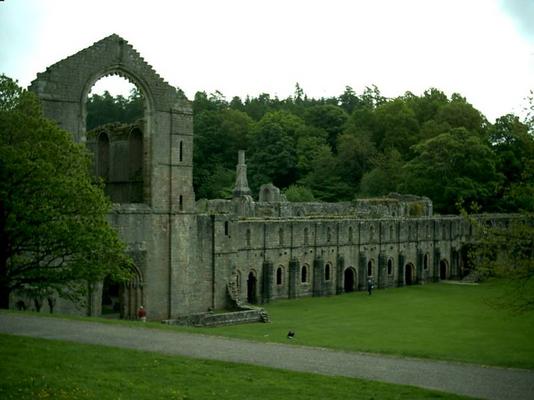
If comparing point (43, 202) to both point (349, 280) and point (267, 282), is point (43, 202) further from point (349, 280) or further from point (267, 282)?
point (349, 280)

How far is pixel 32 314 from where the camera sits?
27578 mm

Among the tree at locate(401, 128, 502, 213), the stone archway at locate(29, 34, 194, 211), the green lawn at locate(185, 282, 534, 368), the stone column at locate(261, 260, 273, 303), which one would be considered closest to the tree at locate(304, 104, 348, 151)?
the tree at locate(401, 128, 502, 213)

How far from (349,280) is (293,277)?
7.15 metres

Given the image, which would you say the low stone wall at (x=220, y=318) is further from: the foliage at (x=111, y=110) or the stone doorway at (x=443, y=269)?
the foliage at (x=111, y=110)

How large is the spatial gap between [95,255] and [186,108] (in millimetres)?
14148

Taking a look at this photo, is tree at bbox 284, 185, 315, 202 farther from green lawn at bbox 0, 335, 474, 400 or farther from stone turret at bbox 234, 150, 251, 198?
green lawn at bbox 0, 335, 474, 400

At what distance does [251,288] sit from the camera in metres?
49.0

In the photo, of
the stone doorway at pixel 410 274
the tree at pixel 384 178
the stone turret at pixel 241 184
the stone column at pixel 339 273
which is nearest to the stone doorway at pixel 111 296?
the stone column at pixel 339 273

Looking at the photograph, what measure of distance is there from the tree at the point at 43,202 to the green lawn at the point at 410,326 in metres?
4.76

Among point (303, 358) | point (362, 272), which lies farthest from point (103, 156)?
point (303, 358)

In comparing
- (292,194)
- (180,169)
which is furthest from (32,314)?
(292,194)

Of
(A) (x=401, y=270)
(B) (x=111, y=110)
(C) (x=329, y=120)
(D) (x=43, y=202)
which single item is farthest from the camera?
(B) (x=111, y=110)

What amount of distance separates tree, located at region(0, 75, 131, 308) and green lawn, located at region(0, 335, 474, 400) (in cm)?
544

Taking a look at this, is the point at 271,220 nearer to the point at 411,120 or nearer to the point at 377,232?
the point at 377,232
